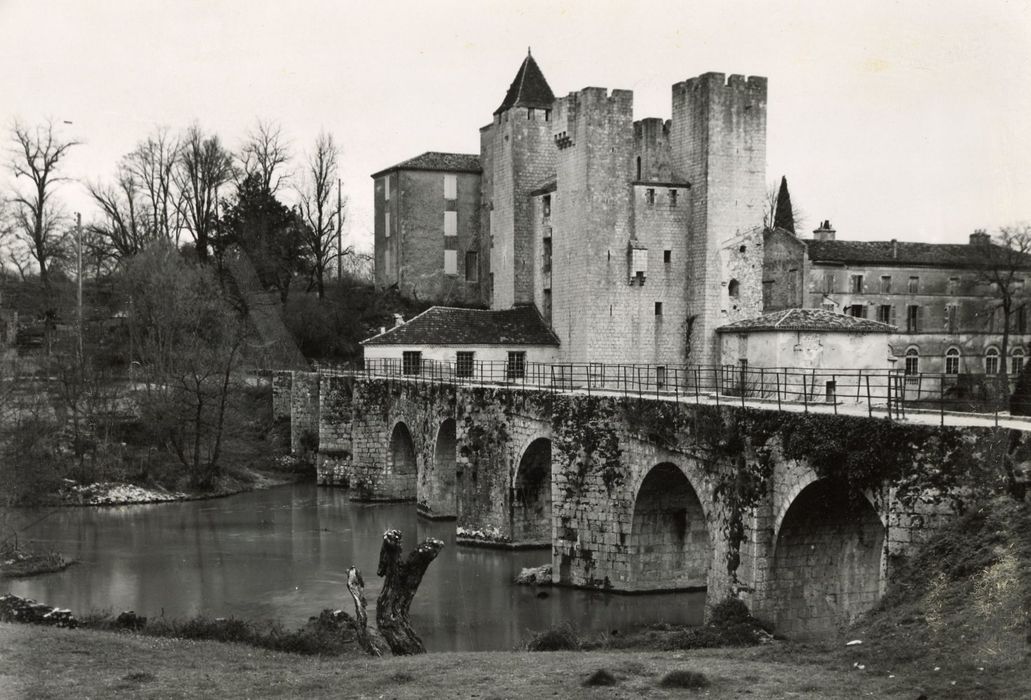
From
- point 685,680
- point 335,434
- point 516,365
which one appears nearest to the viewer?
point 685,680

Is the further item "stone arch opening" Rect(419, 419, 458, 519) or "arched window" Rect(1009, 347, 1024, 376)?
"arched window" Rect(1009, 347, 1024, 376)

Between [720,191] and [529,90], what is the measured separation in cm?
1128

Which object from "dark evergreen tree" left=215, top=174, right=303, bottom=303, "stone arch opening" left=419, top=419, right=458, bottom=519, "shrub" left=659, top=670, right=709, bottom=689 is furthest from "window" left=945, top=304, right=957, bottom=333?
"shrub" left=659, top=670, right=709, bottom=689

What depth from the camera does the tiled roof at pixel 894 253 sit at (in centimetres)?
4941

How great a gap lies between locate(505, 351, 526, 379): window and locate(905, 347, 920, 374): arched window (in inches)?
739

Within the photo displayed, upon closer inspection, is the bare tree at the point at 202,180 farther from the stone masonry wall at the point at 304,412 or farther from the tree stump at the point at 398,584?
the tree stump at the point at 398,584

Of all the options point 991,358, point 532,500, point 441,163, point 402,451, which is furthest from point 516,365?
point 991,358

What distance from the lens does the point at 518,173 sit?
145 feet

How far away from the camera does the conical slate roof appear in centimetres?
4509

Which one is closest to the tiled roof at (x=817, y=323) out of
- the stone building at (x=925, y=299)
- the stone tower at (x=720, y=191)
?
the stone tower at (x=720, y=191)

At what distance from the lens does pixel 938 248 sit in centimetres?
5141

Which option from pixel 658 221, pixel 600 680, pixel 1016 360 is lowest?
pixel 600 680

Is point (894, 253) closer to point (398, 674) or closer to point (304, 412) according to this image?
point (304, 412)

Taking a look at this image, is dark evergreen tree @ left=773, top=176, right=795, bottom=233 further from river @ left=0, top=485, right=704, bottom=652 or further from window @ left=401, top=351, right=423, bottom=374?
river @ left=0, top=485, right=704, bottom=652
